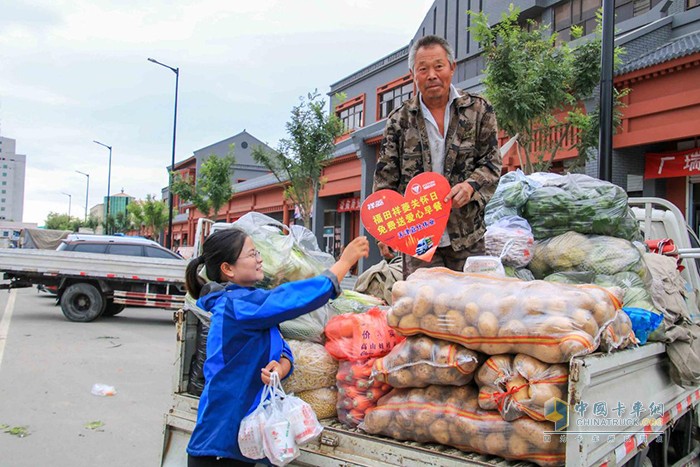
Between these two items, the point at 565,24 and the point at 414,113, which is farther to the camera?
the point at 565,24

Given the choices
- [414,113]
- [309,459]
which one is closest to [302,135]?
[414,113]

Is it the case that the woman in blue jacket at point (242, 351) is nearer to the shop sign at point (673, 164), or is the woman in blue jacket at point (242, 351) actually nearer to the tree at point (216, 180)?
the shop sign at point (673, 164)

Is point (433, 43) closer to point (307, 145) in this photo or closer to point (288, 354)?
point (288, 354)

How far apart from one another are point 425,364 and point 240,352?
76 cm

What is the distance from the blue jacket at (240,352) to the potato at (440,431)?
65 centimetres

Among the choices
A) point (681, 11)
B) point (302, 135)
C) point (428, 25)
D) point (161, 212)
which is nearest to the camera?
point (681, 11)

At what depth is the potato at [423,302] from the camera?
2.31 m

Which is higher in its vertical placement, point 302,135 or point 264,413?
point 302,135

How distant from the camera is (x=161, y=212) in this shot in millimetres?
48281

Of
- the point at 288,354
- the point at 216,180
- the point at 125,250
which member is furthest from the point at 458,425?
the point at 216,180

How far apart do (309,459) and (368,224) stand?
4.53 ft

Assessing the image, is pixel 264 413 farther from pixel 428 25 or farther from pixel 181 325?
pixel 428 25

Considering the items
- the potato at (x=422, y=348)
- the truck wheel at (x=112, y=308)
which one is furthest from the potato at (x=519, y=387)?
the truck wheel at (x=112, y=308)

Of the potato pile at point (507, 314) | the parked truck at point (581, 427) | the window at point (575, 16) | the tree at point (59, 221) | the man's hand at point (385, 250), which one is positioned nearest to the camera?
the parked truck at point (581, 427)
